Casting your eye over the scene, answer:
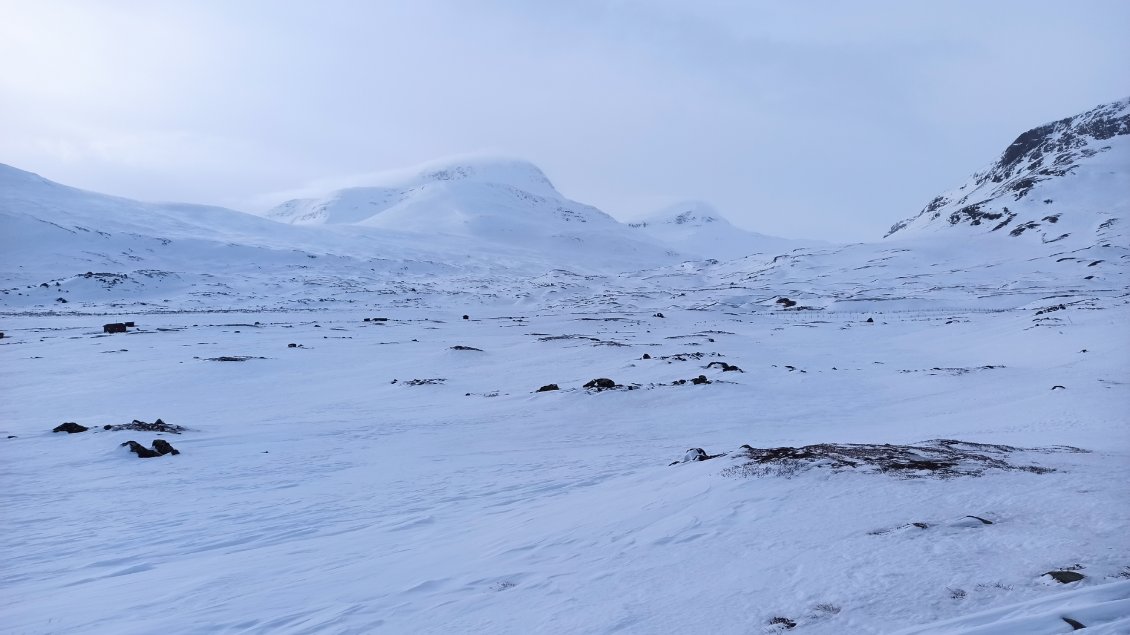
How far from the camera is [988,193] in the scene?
16000 cm

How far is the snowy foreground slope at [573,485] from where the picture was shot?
549 centimetres

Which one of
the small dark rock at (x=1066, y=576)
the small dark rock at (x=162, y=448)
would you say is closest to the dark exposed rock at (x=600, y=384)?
the small dark rock at (x=162, y=448)

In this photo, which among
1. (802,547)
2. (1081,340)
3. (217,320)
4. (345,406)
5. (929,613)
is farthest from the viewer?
(217,320)

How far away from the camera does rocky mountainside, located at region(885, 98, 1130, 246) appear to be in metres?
118

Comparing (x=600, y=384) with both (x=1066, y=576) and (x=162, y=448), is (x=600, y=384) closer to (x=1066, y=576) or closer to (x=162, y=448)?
(x=162, y=448)

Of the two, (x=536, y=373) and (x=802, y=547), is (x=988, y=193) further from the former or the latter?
(x=802, y=547)

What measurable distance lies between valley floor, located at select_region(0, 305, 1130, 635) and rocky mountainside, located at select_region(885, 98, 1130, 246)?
114661 mm

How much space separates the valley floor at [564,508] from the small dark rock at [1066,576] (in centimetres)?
7

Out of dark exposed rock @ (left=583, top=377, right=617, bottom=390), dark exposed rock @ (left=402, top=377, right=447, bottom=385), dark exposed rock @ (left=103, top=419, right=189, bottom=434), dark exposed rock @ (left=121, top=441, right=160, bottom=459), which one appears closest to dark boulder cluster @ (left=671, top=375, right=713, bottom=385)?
dark exposed rock @ (left=583, top=377, right=617, bottom=390)

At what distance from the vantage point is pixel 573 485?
34.9 feet

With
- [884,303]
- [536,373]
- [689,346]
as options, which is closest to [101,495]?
[536,373]

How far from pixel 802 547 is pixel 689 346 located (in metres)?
Result: 28.4

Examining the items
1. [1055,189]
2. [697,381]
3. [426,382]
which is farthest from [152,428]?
[1055,189]

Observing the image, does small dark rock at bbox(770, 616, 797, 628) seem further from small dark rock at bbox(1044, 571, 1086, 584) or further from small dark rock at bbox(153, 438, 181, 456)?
small dark rock at bbox(153, 438, 181, 456)
